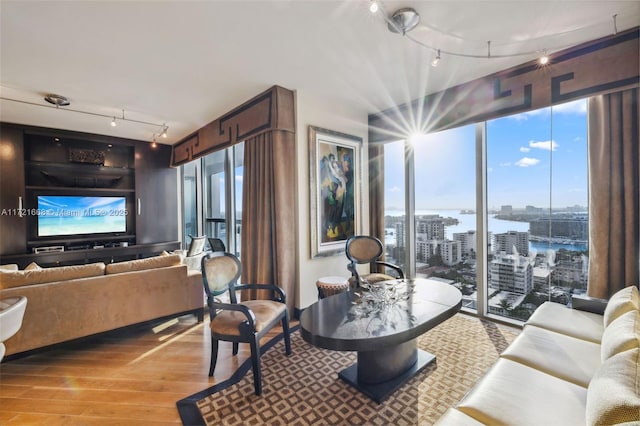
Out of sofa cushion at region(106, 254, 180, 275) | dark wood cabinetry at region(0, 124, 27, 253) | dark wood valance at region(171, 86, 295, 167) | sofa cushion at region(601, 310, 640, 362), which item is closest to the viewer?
sofa cushion at region(601, 310, 640, 362)

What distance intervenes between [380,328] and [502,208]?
7.46ft

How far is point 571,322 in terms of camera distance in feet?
6.50

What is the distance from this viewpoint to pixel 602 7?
1925mm

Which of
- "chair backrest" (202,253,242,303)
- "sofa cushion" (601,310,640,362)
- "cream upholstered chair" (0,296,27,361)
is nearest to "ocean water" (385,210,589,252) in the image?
"sofa cushion" (601,310,640,362)

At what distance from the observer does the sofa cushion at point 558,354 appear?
4.74ft

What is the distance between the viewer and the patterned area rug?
172 centimetres

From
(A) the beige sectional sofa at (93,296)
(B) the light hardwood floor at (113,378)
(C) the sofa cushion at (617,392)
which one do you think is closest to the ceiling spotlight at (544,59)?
(C) the sofa cushion at (617,392)

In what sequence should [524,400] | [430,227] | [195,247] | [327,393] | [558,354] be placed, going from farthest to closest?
[195,247]
[430,227]
[327,393]
[558,354]
[524,400]

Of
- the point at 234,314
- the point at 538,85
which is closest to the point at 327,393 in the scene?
the point at 234,314

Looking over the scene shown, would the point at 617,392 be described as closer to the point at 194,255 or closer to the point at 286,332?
the point at 286,332

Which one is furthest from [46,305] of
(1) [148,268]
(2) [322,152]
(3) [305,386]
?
(2) [322,152]

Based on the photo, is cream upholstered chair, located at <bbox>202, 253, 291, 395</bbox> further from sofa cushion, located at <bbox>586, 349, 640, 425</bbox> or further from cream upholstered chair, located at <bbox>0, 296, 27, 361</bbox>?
sofa cushion, located at <bbox>586, 349, 640, 425</bbox>

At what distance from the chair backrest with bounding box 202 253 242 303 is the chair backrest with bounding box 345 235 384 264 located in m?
1.45

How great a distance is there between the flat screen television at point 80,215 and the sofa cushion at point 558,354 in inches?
248
